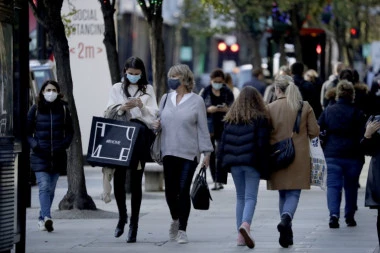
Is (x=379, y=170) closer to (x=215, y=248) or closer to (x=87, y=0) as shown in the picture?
(x=215, y=248)

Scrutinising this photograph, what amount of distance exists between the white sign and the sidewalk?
6.44 meters

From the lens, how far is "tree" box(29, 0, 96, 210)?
16.3 metres

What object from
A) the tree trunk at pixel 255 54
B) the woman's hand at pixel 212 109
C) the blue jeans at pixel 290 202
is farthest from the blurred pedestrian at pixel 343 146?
the tree trunk at pixel 255 54

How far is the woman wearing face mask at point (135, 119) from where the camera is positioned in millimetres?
13242

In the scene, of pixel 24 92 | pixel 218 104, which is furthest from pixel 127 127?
pixel 218 104

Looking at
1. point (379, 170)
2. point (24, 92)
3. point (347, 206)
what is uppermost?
point (24, 92)

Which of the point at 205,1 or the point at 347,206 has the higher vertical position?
the point at 205,1

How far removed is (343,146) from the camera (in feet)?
49.7

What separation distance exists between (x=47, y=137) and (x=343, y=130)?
3.43 m

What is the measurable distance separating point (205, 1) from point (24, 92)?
11.1 metres

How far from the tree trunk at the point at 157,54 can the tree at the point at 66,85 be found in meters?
4.54

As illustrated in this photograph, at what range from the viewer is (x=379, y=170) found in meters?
11.9

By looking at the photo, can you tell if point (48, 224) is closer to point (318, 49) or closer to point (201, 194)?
point (201, 194)

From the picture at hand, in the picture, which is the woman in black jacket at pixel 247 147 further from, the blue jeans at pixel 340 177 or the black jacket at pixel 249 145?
the blue jeans at pixel 340 177
